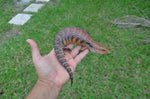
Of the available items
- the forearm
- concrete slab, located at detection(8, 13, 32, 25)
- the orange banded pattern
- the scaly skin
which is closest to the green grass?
concrete slab, located at detection(8, 13, 32, 25)

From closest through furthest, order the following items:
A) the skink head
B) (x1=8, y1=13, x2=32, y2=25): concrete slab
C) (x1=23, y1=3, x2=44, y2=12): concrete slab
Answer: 1. the skink head
2. (x1=8, y1=13, x2=32, y2=25): concrete slab
3. (x1=23, y1=3, x2=44, y2=12): concrete slab

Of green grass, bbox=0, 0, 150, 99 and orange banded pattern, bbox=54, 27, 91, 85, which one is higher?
orange banded pattern, bbox=54, 27, 91, 85

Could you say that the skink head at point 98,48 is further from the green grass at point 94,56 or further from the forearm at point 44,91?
the forearm at point 44,91

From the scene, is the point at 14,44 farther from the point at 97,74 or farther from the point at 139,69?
the point at 139,69

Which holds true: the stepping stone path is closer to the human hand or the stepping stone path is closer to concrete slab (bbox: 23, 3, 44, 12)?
concrete slab (bbox: 23, 3, 44, 12)

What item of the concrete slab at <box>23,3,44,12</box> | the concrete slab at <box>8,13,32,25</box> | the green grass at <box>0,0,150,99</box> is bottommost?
the green grass at <box>0,0,150,99</box>

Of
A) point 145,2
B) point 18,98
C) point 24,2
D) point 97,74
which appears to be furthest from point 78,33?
point 24,2

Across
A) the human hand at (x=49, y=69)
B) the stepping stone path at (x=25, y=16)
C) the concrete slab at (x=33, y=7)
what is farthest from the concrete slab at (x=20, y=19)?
the human hand at (x=49, y=69)

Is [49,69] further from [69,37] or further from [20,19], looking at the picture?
[20,19]
